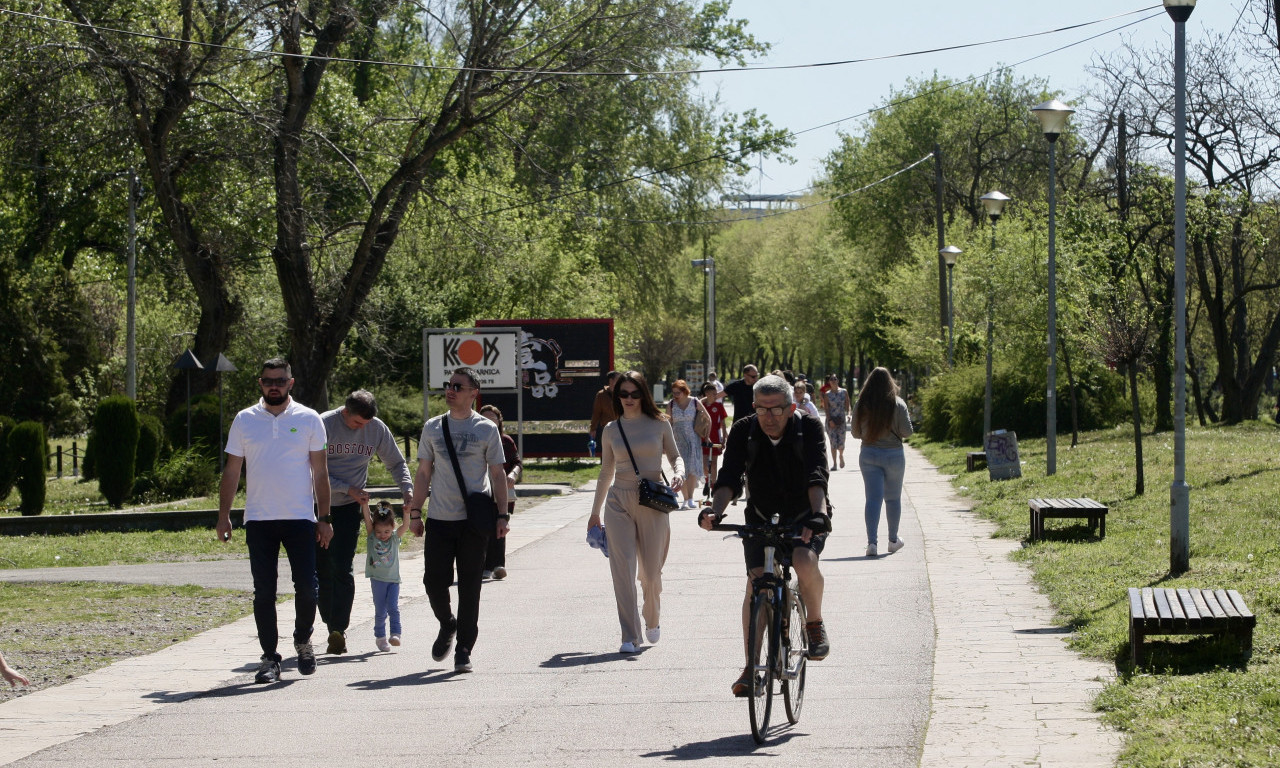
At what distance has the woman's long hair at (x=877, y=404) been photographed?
13258 mm

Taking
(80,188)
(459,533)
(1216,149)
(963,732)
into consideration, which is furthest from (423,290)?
(963,732)

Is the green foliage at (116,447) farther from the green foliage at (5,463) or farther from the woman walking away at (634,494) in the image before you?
the woman walking away at (634,494)

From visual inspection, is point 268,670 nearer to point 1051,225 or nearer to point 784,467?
point 784,467

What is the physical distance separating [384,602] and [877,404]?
18.2 feet

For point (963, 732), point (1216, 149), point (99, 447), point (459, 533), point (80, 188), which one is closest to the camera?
point (963, 732)

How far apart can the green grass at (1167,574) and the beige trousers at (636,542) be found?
8.37ft

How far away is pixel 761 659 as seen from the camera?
252 inches

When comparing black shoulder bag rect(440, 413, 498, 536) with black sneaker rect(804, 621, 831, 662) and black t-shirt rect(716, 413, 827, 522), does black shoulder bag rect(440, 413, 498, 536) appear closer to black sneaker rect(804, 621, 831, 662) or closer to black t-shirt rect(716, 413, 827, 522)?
black t-shirt rect(716, 413, 827, 522)

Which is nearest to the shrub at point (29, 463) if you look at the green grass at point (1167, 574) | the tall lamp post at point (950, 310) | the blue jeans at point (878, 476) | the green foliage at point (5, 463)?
the green foliage at point (5, 463)

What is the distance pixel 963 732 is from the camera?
21.1 feet

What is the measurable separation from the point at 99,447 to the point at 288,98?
651 centimetres

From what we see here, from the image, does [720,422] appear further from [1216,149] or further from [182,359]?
[1216,149]

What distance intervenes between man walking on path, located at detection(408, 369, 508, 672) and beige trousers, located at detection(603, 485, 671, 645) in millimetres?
854

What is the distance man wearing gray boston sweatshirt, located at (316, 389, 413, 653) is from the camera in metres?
9.30
